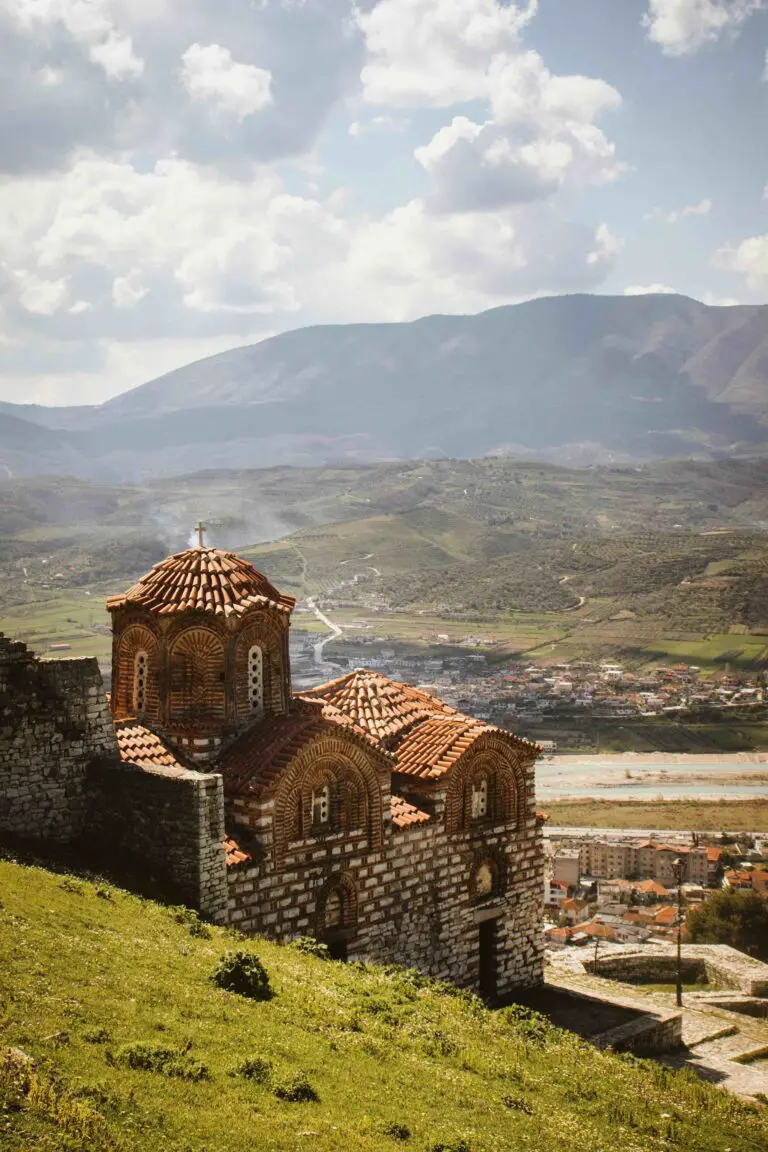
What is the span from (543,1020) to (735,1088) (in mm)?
4295

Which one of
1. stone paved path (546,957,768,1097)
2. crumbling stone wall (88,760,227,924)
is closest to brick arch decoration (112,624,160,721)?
crumbling stone wall (88,760,227,924)

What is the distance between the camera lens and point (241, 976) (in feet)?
40.0

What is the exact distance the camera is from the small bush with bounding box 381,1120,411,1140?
985 cm

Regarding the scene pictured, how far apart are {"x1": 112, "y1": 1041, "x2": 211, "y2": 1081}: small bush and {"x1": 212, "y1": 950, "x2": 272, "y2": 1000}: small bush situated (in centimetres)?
239

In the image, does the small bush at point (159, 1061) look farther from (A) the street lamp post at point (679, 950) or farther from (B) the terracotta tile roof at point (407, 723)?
(A) the street lamp post at point (679, 950)

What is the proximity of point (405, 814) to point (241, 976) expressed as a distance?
6.80 meters

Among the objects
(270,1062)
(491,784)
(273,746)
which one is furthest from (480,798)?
(270,1062)

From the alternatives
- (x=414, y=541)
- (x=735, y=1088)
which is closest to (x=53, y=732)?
(x=735, y=1088)

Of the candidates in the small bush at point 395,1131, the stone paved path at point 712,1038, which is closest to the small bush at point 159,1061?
the small bush at point 395,1131

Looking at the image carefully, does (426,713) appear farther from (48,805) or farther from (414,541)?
(414,541)

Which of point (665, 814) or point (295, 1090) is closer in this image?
point (295, 1090)

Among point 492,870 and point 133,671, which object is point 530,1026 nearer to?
point 492,870

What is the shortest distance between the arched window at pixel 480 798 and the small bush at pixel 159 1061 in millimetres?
10679

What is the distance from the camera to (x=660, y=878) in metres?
56.1
